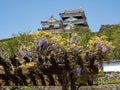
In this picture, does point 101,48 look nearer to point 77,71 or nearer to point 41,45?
point 77,71

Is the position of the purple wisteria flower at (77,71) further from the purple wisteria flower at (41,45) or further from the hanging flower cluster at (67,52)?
the purple wisteria flower at (41,45)

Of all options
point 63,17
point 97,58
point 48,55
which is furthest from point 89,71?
point 63,17

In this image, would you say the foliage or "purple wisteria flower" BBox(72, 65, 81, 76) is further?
"purple wisteria flower" BBox(72, 65, 81, 76)

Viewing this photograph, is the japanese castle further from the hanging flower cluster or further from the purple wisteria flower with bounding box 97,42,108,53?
the purple wisteria flower with bounding box 97,42,108,53

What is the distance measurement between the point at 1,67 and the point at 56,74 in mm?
1641

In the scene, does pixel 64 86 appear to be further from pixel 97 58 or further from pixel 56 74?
pixel 97 58

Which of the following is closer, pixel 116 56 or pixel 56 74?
pixel 56 74

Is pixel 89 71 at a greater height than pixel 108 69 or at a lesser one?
greater

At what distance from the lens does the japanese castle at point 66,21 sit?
5443cm

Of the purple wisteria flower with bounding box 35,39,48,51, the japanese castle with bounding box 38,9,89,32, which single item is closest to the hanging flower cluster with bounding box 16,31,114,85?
the purple wisteria flower with bounding box 35,39,48,51

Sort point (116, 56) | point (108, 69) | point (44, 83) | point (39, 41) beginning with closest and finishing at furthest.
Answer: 1. point (39, 41)
2. point (44, 83)
3. point (108, 69)
4. point (116, 56)

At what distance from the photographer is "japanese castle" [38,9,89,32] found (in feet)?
179

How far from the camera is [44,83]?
9203 mm

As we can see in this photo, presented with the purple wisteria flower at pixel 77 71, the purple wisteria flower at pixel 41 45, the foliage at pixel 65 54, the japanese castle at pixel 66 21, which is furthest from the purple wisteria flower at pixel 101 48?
the japanese castle at pixel 66 21
